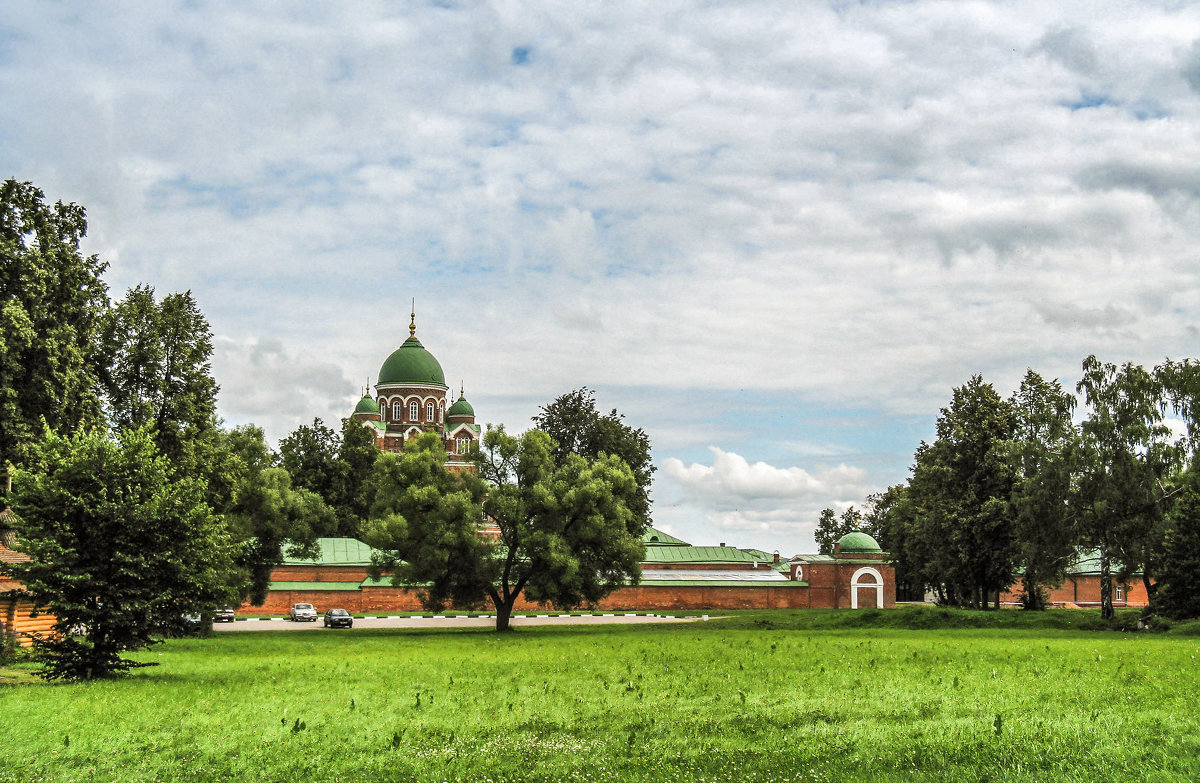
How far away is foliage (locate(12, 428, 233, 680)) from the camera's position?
19.5 m

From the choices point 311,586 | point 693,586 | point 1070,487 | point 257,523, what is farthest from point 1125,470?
point 311,586

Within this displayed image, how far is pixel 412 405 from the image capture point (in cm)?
8469

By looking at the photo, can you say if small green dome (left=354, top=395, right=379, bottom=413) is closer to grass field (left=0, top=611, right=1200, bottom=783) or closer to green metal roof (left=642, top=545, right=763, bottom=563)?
green metal roof (left=642, top=545, right=763, bottom=563)

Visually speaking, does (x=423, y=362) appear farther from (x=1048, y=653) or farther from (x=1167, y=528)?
(x=1048, y=653)

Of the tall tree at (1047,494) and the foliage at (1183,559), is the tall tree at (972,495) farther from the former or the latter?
the foliage at (1183,559)

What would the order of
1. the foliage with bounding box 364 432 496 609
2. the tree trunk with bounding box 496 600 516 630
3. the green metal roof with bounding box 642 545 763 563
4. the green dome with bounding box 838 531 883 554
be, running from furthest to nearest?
the green metal roof with bounding box 642 545 763 563, the green dome with bounding box 838 531 883 554, the tree trunk with bounding box 496 600 516 630, the foliage with bounding box 364 432 496 609

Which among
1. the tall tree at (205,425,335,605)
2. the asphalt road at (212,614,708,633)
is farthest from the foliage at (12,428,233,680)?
the asphalt road at (212,614,708,633)

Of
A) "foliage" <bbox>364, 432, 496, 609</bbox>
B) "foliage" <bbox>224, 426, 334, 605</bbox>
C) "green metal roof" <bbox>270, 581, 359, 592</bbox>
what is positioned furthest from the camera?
"green metal roof" <bbox>270, 581, 359, 592</bbox>

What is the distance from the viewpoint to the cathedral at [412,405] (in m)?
83.9

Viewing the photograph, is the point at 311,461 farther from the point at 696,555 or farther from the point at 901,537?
the point at 901,537

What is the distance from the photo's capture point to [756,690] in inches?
648

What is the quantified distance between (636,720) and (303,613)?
4306 cm

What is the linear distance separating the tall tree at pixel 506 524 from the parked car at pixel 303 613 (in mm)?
13294

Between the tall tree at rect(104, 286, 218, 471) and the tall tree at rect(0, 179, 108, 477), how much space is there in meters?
4.04
